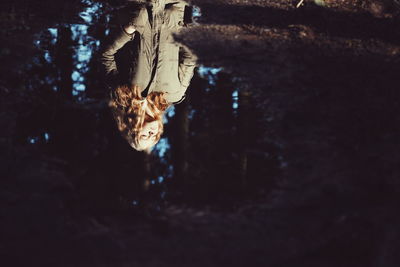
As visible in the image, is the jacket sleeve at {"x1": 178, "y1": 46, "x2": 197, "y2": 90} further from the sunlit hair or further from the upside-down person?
the sunlit hair

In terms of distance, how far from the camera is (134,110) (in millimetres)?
5523

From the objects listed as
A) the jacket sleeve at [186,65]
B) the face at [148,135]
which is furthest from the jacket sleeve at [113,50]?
the face at [148,135]

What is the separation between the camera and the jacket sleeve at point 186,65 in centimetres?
614

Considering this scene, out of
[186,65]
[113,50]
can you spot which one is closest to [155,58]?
[186,65]

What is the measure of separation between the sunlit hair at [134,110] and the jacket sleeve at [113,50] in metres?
0.37

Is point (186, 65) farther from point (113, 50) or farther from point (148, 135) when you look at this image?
point (148, 135)

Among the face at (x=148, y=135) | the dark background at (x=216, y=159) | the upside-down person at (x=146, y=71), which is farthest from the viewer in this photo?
the upside-down person at (x=146, y=71)

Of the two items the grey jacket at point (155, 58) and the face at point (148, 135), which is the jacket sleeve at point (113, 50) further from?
the face at point (148, 135)

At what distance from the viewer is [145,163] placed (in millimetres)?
4688

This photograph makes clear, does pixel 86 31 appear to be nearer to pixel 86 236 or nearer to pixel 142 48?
pixel 142 48

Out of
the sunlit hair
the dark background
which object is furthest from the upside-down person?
the dark background

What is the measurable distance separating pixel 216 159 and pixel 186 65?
1.94 m

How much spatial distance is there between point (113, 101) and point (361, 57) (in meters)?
2.93

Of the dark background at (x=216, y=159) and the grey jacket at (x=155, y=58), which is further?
the grey jacket at (x=155, y=58)
